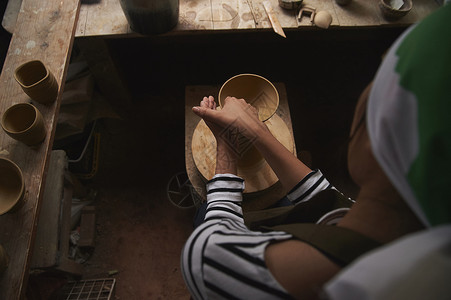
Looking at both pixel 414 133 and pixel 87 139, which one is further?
pixel 87 139

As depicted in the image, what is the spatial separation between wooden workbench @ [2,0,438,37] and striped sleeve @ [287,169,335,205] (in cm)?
105

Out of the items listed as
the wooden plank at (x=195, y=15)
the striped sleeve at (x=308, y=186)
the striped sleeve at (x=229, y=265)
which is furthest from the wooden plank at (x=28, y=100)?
the striped sleeve at (x=308, y=186)

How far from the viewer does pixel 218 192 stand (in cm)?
126

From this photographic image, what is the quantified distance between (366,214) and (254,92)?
0.88 meters

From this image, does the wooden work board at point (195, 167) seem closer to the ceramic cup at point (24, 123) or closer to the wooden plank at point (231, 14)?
the wooden plank at point (231, 14)

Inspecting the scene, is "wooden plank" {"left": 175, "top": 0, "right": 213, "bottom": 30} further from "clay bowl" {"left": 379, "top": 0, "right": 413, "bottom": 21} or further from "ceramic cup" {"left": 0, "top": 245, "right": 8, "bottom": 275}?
"ceramic cup" {"left": 0, "top": 245, "right": 8, "bottom": 275}

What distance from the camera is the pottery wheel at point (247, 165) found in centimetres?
144

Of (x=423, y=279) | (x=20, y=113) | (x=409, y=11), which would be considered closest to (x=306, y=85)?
(x=409, y=11)

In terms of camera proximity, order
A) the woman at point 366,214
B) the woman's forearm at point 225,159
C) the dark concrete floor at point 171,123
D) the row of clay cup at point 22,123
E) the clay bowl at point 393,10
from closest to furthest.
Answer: the woman at point 366,214, the row of clay cup at point 22,123, the woman's forearm at point 225,159, the clay bowl at point 393,10, the dark concrete floor at point 171,123

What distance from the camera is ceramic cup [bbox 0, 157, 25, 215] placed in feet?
3.86

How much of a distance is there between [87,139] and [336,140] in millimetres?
2105

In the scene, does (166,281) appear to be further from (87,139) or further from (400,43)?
(400,43)

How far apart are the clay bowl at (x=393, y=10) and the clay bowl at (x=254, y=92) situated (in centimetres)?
105

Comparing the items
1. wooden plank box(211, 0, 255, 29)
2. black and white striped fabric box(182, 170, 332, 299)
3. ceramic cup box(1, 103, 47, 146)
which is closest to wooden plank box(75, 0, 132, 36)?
wooden plank box(211, 0, 255, 29)
